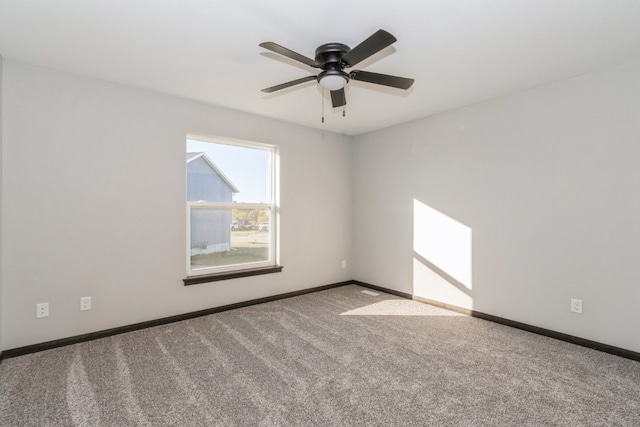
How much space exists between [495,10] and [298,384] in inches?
107

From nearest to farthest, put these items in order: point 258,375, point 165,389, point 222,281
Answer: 1. point 165,389
2. point 258,375
3. point 222,281

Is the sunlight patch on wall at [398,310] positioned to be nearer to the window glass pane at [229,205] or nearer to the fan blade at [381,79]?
the window glass pane at [229,205]

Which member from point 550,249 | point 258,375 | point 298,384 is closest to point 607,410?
point 550,249

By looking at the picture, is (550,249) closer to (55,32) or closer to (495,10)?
(495,10)

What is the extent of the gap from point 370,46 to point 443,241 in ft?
8.92

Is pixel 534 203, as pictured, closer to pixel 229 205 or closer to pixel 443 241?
pixel 443 241

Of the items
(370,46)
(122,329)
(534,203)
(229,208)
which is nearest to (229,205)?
(229,208)

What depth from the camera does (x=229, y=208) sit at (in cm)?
393

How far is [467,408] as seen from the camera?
192 cm

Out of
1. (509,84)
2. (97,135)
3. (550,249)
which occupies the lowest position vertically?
(550,249)

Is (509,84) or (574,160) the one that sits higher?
(509,84)

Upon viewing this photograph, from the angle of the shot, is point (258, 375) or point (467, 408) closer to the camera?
point (467, 408)

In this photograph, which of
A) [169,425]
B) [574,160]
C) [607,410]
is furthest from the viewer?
[574,160]

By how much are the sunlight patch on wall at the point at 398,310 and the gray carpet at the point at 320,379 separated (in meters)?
0.38
